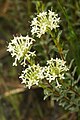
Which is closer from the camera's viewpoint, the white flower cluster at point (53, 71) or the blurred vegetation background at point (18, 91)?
the white flower cluster at point (53, 71)

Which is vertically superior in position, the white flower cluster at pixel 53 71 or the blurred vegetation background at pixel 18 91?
the blurred vegetation background at pixel 18 91

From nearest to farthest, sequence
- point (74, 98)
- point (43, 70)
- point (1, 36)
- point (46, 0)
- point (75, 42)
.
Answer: point (43, 70), point (74, 98), point (75, 42), point (46, 0), point (1, 36)

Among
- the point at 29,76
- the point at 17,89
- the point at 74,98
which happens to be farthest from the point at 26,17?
the point at 29,76

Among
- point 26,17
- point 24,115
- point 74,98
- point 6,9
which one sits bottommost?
point 74,98

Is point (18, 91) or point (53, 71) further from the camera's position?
point (18, 91)

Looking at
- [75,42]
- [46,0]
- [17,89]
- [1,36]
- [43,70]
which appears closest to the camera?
[43,70]

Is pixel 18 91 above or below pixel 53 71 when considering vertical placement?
above

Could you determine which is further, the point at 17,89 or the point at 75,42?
the point at 17,89

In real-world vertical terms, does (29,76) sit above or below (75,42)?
below

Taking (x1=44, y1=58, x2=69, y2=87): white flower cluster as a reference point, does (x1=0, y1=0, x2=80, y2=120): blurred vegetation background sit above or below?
above

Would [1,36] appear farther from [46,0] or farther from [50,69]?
[50,69]

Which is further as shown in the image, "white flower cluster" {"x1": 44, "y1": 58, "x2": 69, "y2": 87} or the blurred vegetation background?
the blurred vegetation background
